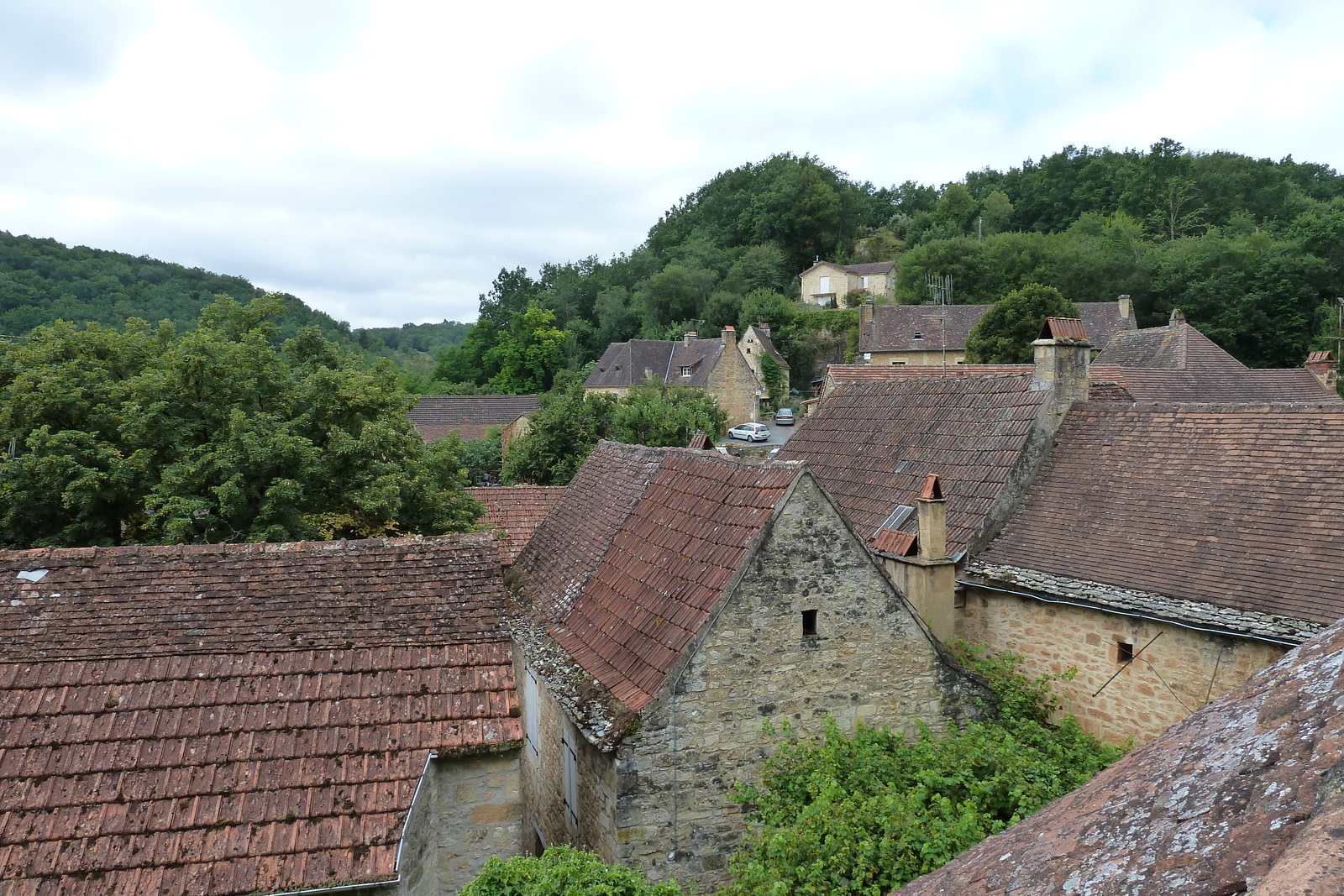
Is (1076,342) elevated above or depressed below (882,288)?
below

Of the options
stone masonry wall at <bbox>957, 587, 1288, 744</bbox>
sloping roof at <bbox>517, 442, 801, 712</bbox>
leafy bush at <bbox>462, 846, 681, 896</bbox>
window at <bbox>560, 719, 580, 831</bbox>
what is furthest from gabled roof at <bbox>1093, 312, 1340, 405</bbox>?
leafy bush at <bbox>462, 846, 681, 896</bbox>

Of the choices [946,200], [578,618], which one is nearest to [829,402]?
[578,618]

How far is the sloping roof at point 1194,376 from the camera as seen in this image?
2620 cm

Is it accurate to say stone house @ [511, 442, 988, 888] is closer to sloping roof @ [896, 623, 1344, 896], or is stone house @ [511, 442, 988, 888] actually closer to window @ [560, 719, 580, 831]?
window @ [560, 719, 580, 831]

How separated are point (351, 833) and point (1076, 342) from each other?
1404 centimetres

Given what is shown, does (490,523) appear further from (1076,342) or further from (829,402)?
(1076,342)

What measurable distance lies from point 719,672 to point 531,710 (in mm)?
4408

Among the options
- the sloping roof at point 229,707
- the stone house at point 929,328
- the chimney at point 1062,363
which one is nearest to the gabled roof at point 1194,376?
the chimney at point 1062,363

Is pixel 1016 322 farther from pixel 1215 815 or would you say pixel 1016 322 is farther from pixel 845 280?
pixel 1215 815

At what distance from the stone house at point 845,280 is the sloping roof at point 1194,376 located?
42.7 metres

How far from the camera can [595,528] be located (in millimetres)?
13914

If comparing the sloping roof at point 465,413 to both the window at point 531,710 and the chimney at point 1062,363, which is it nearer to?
the chimney at point 1062,363

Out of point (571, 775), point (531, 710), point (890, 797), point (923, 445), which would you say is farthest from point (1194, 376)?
point (571, 775)

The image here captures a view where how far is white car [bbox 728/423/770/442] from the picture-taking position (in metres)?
49.2
